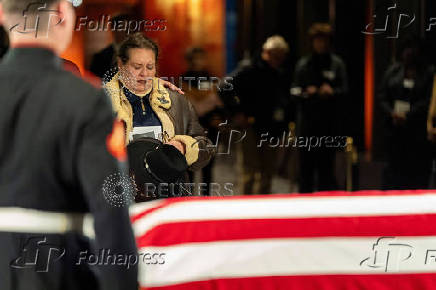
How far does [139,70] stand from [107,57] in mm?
244

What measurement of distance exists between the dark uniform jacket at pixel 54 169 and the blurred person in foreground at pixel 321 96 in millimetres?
4420

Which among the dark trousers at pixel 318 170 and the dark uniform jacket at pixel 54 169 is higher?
the dark uniform jacket at pixel 54 169

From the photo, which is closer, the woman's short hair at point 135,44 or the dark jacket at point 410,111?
the woman's short hair at point 135,44

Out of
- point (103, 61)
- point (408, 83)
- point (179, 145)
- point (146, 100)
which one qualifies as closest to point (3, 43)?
point (103, 61)

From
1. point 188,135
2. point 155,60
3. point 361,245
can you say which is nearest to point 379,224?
point 361,245

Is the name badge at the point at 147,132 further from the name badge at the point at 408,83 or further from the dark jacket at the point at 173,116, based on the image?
the name badge at the point at 408,83

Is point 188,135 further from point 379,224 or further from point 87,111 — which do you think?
point 87,111

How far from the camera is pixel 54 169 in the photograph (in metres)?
1.31

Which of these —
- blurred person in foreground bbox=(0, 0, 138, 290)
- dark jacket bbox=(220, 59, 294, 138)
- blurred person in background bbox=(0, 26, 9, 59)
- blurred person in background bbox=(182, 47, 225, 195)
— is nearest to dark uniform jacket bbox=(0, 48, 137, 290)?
blurred person in foreground bbox=(0, 0, 138, 290)

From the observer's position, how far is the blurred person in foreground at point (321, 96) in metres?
5.74

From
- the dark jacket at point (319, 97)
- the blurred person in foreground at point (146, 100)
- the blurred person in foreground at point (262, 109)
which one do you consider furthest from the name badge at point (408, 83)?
the blurred person in foreground at point (146, 100)

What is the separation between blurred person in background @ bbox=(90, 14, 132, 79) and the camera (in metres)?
3.16

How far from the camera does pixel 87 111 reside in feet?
4.20

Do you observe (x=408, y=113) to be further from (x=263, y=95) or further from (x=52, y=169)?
(x=52, y=169)
